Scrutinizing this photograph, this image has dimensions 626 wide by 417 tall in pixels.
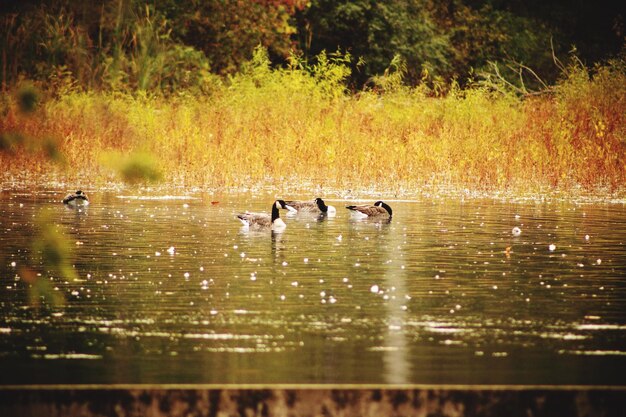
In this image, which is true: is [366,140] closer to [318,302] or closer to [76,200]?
[76,200]

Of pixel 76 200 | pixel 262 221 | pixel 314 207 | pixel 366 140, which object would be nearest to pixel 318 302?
pixel 262 221

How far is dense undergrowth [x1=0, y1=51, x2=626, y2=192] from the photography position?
2255cm

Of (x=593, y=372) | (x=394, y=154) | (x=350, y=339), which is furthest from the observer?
(x=394, y=154)

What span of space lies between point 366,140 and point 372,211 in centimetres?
746

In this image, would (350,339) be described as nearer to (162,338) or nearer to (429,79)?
(162,338)

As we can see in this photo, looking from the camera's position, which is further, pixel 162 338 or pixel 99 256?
pixel 99 256

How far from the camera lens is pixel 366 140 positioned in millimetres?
24109

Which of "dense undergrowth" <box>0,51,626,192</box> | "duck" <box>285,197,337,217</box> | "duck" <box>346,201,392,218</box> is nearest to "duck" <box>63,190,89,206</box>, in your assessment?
"duck" <box>285,197,337,217</box>

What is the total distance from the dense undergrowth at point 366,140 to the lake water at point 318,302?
6141 mm

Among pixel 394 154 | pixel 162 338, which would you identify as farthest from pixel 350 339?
pixel 394 154

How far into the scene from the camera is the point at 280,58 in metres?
42.4

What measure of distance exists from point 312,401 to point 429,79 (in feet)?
122

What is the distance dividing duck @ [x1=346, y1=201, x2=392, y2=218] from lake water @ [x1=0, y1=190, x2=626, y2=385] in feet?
1.12

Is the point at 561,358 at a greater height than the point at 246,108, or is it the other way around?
the point at 246,108
